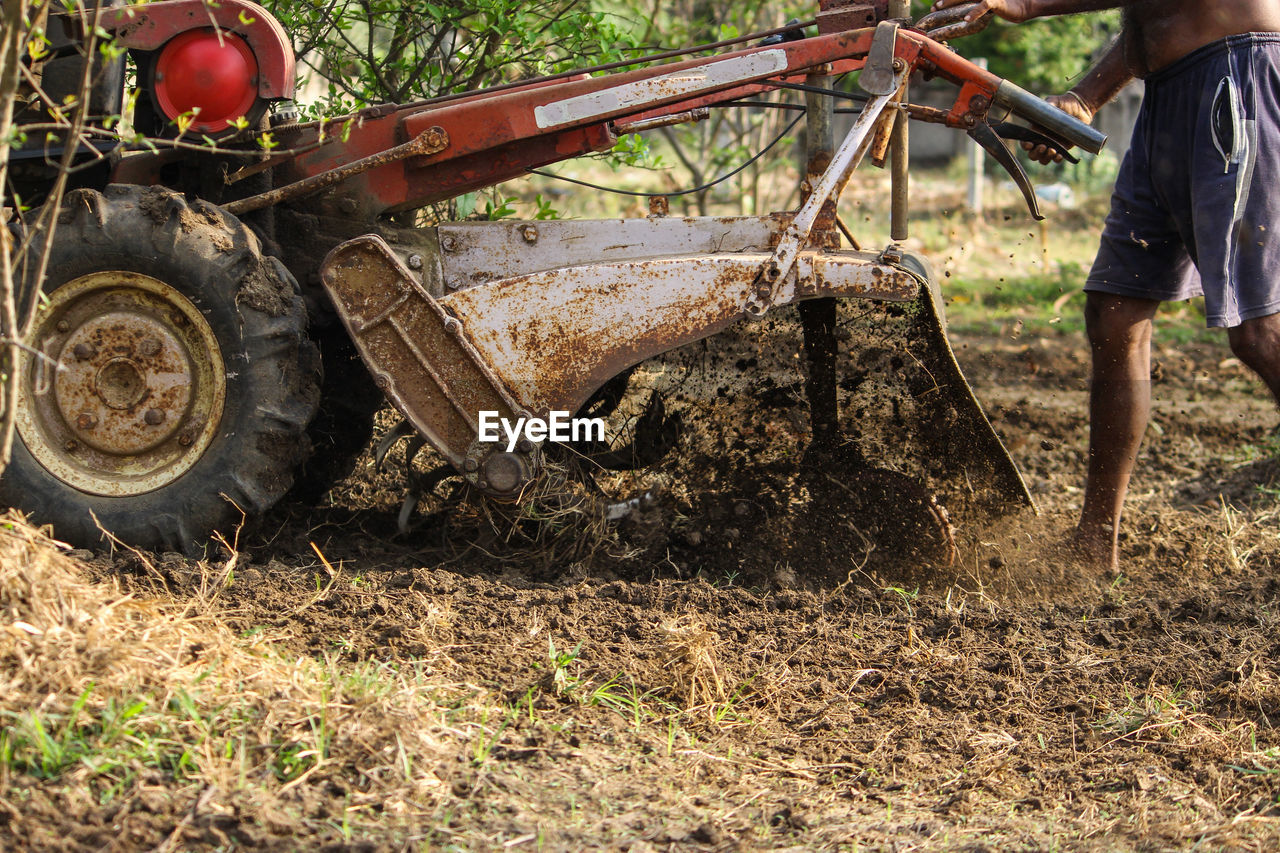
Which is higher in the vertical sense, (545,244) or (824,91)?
(824,91)

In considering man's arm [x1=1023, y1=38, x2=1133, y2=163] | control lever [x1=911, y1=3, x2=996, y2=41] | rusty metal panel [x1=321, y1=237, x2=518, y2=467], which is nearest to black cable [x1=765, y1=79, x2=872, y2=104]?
control lever [x1=911, y1=3, x2=996, y2=41]

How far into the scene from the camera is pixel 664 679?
10.4 feet

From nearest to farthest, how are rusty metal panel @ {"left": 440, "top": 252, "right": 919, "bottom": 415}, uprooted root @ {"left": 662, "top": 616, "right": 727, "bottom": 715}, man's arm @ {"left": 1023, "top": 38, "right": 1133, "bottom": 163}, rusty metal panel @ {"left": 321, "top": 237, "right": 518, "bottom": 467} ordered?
uprooted root @ {"left": 662, "top": 616, "right": 727, "bottom": 715} < rusty metal panel @ {"left": 440, "top": 252, "right": 919, "bottom": 415} < rusty metal panel @ {"left": 321, "top": 237, "right": 518, "bottom": 467} < man's arm @ {"left": 1023, "top": 38, "right": 1133, "bottom": 163}

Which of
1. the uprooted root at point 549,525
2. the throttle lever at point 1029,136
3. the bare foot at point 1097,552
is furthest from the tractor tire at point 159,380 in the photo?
the bare foot at point 1097,552

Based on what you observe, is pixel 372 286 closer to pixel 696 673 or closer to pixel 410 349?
pixel 410 349

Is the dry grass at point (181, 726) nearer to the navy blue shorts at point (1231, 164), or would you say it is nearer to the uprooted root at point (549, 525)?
the uprooted root at point (549, 525)

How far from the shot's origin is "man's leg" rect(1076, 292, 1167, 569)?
4.25 m

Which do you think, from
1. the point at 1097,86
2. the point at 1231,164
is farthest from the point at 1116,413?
the point at 1097,86

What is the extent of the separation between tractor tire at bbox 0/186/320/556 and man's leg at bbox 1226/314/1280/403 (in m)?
2.99

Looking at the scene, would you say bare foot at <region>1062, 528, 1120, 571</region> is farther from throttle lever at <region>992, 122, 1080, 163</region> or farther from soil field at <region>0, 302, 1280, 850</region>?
throttle lever at <region>992, 122, 1080, 163</region>

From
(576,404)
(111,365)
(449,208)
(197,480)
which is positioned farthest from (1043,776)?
(449,208)

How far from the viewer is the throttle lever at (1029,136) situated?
3.84m

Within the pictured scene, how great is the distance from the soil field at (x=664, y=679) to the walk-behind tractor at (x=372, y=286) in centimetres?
31

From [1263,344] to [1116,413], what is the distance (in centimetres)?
58
